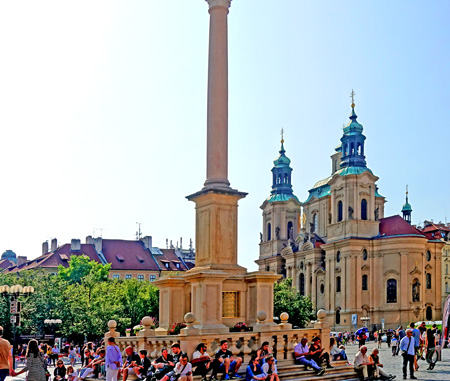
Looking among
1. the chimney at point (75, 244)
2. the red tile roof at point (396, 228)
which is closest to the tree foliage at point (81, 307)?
the red tile roof at point (396, 228)

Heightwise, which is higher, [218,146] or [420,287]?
[218,146]

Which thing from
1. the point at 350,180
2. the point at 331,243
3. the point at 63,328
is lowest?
the point at 63,328

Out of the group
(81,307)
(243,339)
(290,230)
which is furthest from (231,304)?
(290,230)

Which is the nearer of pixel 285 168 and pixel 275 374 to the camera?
pixel 275 374

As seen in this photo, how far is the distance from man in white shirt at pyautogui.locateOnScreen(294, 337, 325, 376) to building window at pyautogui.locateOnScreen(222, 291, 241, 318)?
8.34 ft

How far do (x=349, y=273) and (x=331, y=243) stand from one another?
183 inches

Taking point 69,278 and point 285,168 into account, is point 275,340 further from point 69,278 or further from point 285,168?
point 285,168

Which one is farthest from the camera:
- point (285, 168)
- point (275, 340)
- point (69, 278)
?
point (285, 168)

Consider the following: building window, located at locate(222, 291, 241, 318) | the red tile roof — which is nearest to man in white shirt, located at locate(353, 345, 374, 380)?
building window, located at locate(222, 291, 241, 318)

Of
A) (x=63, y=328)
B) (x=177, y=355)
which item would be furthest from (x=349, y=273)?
(x=177, y=355)

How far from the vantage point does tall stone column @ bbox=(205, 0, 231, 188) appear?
2122cm

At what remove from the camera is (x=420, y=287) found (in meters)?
76.1

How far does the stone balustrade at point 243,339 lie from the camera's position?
55.5 ft

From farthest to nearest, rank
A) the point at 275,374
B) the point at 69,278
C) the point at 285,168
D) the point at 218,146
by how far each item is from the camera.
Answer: the point at 285,168
the point at 69,278
the point at 218,146
the point at 275,374
